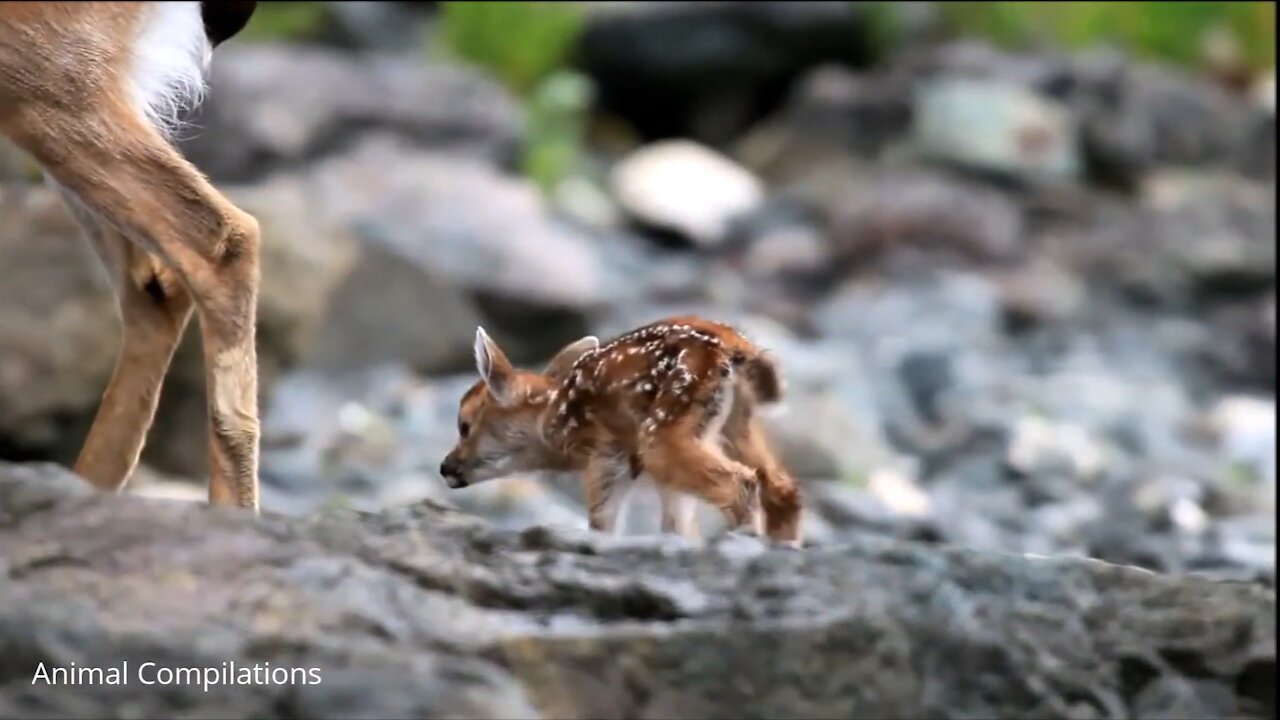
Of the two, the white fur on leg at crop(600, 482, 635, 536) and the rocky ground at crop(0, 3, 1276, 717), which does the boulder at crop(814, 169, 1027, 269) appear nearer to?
the rocky ground at crop(0, 3, 1276, 717)

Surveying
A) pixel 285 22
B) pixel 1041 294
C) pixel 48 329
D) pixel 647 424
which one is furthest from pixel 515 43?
pixel 647 424

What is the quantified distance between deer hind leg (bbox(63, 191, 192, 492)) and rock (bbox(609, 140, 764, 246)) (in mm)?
9409

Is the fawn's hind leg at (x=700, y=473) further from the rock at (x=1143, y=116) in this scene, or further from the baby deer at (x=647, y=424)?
the rock at (x=1143, y=116)

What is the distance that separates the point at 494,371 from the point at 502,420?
0.14m

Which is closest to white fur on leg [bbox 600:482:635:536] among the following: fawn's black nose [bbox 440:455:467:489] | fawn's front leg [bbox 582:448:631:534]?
fawn's front leg [bbox 582:448:631:534]

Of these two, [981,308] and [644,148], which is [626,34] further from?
[981,308]

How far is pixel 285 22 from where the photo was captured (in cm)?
1130

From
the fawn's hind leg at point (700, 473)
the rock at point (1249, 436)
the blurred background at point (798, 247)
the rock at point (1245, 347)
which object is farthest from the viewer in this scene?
the rock at point (1245, 347)

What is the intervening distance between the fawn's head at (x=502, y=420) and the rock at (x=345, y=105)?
711 centimetres

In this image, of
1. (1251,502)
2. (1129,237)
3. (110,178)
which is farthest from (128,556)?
(1129,237)

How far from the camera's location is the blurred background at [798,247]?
7121mm

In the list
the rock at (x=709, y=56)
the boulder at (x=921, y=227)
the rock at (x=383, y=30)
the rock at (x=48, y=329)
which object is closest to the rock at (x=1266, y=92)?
the boulder at (x=921, y=227)

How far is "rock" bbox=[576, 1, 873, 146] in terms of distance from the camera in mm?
15641

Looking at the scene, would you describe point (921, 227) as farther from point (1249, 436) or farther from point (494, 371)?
point (494, 371)
